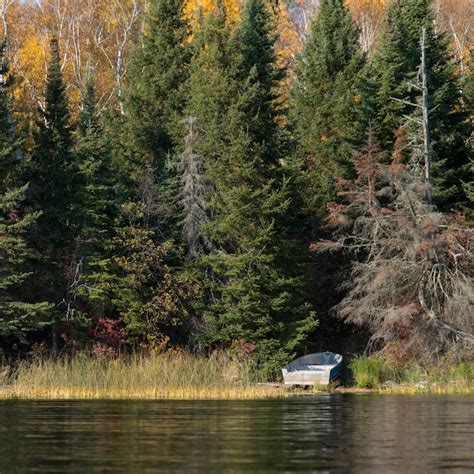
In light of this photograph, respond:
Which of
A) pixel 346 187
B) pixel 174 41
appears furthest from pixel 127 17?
pixel 346 187

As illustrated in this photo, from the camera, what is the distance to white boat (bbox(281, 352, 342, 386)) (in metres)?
36.1

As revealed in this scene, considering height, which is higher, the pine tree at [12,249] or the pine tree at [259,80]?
the pine tree at [259,80]

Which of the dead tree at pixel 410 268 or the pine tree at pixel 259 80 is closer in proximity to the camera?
the dead tree at pixel 410 268

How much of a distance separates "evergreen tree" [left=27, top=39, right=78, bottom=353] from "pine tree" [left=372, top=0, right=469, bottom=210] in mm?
12748

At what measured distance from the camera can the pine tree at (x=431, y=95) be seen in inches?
1724

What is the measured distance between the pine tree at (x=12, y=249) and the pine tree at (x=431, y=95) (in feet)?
49.3

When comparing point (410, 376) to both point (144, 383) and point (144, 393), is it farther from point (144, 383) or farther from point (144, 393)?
point (144, 393)

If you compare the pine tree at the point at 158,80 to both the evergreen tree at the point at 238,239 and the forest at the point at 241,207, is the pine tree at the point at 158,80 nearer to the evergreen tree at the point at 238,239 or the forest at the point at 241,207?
the forest at the point at 241,207

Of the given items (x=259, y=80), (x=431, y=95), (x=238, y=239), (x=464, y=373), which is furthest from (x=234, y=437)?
(x=431, y=95)

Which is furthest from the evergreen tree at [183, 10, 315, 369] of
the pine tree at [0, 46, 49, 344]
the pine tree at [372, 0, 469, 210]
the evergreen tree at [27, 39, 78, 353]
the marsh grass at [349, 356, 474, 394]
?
the pine tree at [0, 46, 49, 344]

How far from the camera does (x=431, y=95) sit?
4434cm

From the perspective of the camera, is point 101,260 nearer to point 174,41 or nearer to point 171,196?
point 171,196

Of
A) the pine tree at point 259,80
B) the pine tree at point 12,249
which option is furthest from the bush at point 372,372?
the pine tree at point 12,249

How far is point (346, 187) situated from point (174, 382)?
1550 centimetres
